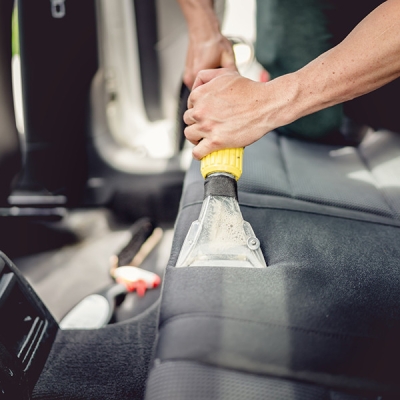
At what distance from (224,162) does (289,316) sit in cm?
30

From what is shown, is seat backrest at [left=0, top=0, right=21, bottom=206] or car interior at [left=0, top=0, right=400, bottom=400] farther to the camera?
seat backrest at [left=0, top=0, right=21, bottom=206]

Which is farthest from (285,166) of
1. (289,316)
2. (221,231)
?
(289,316)

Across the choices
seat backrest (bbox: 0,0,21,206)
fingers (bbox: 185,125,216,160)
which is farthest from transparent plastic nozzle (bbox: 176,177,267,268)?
seat backrest (bbox: 0,0,21,206)

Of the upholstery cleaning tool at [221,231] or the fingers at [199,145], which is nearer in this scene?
the upholstery cleaning tool at [221,231]

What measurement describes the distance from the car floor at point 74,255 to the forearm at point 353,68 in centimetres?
70

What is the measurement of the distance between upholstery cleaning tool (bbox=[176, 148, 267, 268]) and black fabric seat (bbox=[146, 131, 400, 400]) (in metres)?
0.03

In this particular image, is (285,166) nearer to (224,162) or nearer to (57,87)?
(224,162)

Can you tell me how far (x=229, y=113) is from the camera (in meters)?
0.82

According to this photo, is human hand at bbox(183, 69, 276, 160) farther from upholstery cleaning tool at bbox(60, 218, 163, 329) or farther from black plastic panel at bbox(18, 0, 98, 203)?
black plastic panel at bbox(18, 0, 98, 203)

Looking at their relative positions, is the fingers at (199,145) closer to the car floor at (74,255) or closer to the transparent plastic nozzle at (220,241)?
the transparent plastic nozzle at (220,241)

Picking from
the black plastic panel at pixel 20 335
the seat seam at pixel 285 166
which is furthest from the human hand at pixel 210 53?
the black plastic panel at pixel 20 335

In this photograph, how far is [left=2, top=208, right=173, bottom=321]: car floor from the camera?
1301 mm

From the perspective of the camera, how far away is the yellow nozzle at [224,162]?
78 centimetres

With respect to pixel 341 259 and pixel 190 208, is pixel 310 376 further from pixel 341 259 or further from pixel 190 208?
pixel 190 208
